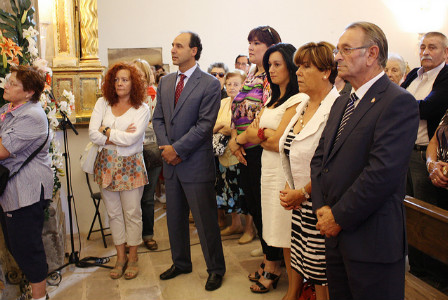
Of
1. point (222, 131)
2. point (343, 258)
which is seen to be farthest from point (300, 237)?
point (222, 131)

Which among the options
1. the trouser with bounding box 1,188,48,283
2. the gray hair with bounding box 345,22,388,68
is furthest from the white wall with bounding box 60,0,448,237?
the gray hair with bounding box 345,22,388,68

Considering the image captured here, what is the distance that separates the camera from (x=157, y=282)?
3271mm

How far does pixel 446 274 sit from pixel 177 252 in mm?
2079

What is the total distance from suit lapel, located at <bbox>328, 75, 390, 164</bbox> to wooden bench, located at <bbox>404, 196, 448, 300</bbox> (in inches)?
35.1

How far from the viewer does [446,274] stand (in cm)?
334

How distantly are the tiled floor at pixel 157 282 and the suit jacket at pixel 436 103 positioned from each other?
162 centimetres

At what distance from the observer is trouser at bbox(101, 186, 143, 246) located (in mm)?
3393

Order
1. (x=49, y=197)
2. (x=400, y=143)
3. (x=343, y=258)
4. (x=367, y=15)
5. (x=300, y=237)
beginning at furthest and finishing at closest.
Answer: (x=367, y=15), (x=49, y=197), (x=300, y=237), (x=343, y=258), (x=400, y=143)

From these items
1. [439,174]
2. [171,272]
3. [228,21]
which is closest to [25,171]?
[171,272]

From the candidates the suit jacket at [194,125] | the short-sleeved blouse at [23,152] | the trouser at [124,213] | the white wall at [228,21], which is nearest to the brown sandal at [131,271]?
the trouser at [124,213]

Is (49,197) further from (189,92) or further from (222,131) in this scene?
(222,131)

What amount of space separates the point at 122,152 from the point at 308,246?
1.68 metres

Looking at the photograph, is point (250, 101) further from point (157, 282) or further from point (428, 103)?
point (157, 282)

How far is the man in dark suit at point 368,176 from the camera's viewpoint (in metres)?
1.64
